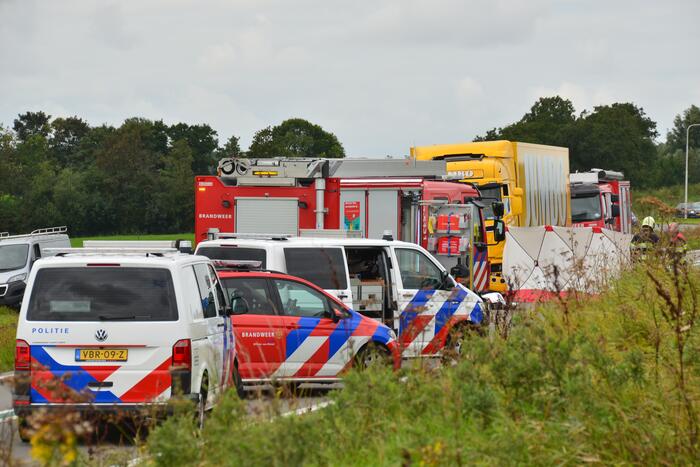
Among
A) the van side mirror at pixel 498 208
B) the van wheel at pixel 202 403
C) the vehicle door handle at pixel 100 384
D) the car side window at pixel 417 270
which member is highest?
the van side mirror at pixel 498 208

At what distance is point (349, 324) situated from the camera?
43.0ft

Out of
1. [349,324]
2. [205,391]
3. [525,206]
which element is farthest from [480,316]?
[525,206]

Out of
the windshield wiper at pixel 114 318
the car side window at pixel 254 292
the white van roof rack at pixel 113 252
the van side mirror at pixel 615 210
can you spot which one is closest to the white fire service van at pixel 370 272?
the car side window at pixel 254 292

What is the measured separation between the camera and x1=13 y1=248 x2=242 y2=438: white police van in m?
9.70

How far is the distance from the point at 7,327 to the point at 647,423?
1480 centimetres

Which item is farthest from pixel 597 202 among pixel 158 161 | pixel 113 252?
pixel 158 161

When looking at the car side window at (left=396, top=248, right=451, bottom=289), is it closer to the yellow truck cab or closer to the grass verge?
the grass verge

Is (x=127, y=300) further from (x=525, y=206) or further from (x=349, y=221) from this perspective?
(x=525, y=206)

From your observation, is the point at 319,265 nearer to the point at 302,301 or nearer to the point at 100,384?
the point at 302,301

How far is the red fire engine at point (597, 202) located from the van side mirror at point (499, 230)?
10747mm

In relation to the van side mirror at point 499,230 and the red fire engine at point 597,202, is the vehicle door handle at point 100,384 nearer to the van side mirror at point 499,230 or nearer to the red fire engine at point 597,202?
the van side mirror at point 499,230

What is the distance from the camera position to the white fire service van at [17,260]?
26.8 metres

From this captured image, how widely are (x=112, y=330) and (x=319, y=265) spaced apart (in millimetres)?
4980

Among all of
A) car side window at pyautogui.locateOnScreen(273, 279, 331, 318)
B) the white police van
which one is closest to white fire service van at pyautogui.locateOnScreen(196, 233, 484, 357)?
car side window at pyautogui.locateOnScreen(273, 279, 331, 318)
